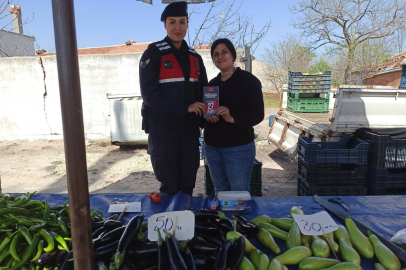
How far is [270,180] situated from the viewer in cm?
618

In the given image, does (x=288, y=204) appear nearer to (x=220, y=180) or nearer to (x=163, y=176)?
(x=220, y=180)

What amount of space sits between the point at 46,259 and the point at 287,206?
5.78ft

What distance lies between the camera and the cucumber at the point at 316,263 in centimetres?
151

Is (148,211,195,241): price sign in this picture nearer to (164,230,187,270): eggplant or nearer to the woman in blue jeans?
(164,230,187,270): eggplant

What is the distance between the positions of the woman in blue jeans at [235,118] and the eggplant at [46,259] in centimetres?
177

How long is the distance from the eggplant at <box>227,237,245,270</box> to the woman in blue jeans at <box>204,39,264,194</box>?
4.88 ft

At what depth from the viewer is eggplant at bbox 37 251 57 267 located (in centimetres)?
150

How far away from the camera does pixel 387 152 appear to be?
3934mm

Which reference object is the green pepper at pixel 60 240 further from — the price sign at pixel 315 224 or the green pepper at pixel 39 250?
the price sign at pixel 315 224

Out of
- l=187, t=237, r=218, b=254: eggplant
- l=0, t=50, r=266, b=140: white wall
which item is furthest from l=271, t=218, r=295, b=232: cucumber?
l=0, t=50, r=266, b=140: white wall

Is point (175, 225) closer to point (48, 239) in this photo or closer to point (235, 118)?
point (48, 239)

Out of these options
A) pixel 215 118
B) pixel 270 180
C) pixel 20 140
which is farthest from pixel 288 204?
pixel 20 140

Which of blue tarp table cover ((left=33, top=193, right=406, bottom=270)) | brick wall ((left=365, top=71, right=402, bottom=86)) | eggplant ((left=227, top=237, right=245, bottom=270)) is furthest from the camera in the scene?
brick wall ((left=365, top=71, right=402, bottom=86))

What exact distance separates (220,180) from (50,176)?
17.0ft
